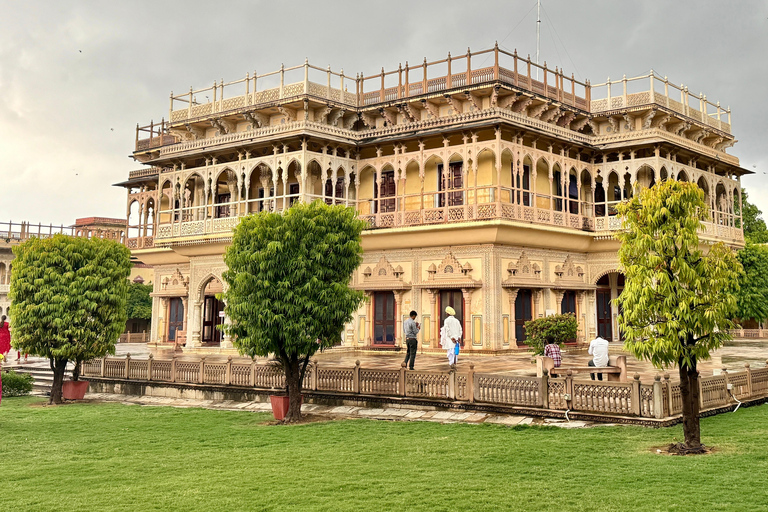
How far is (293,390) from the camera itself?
42.3ft

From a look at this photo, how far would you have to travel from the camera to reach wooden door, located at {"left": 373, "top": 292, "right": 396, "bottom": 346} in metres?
23.3

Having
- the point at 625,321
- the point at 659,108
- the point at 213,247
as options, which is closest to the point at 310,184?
the point at 213,247

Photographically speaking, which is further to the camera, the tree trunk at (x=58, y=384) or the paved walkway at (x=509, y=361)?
the paved walkway at (x=509, y=361)

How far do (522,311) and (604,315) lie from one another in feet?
16.6

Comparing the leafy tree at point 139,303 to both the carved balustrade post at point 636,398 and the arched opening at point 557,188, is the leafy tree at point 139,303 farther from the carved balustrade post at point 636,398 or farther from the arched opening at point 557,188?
the carved balustrade post at point 636,398

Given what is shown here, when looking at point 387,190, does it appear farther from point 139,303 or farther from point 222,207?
point 139,303

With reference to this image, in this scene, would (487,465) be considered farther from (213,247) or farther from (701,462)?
(213,247)

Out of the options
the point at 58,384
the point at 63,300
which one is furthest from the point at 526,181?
the point at 58,384

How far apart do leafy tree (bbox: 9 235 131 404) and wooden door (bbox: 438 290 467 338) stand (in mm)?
9965

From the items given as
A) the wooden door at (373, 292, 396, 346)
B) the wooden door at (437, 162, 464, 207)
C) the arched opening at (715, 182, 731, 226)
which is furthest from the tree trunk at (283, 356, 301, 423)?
the arched opening at (715, 182, 731, 226)

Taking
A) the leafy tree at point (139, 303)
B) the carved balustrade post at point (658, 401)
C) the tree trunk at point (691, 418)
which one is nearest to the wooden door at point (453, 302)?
the carved balustrade post at point (658, 401)

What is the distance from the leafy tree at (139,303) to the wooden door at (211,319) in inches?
481

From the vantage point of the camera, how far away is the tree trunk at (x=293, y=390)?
12.6m

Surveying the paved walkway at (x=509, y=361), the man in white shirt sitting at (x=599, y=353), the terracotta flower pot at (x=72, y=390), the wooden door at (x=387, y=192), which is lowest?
the terracotta flower pot at (x=72, y=390)
